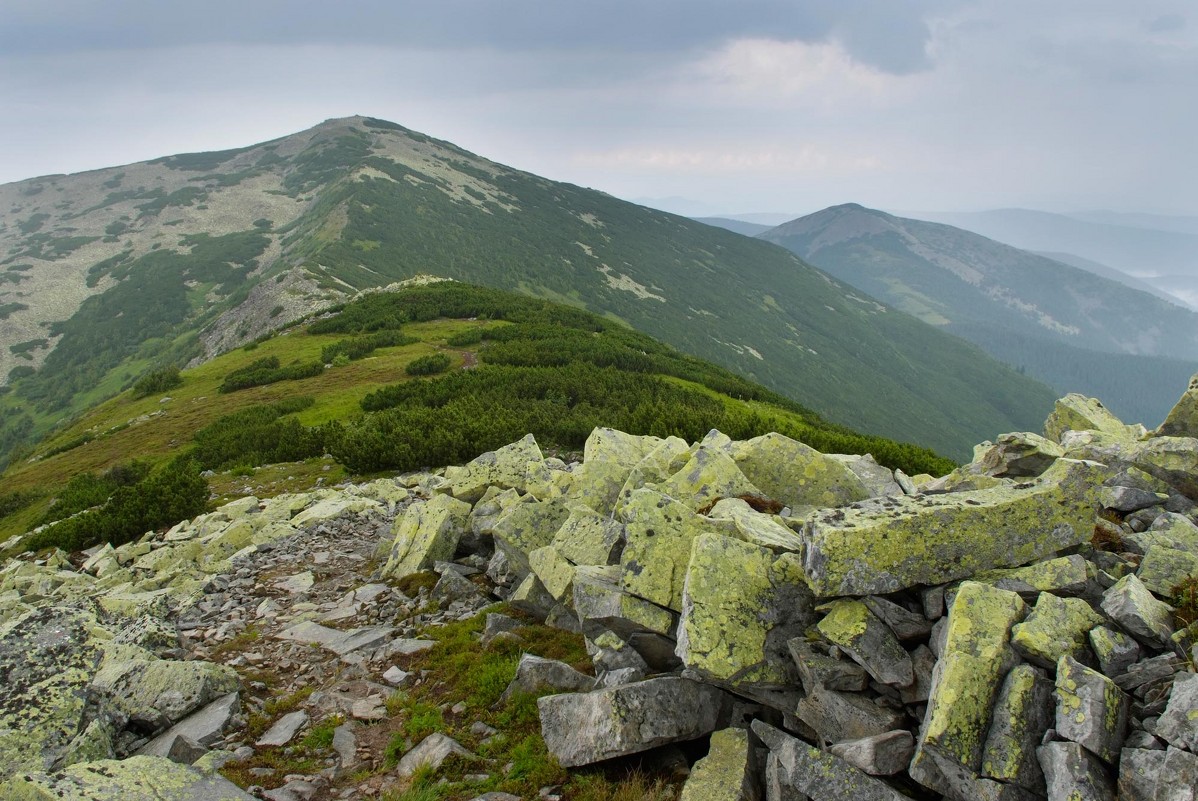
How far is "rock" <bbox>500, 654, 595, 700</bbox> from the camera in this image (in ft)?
29.4

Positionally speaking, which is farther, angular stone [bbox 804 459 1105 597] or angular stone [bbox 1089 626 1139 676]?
angular stone [bbox 804 459 1105 597]

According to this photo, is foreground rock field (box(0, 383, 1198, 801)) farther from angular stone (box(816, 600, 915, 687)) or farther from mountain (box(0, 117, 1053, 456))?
mountain (box(0, 117, 1053, 456))

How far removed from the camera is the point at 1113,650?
5699mm

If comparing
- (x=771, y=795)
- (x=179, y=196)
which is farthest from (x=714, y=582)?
(x=179, y=196)

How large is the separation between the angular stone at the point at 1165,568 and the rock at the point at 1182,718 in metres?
2.04

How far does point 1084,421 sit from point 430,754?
15.7 meters

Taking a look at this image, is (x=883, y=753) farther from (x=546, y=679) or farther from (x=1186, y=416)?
(x=1186, y=416)

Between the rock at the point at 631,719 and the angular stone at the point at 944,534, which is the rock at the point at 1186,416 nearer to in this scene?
the angular stone at the point at 944,534

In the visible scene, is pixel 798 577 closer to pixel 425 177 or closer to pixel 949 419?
pixel 425 177

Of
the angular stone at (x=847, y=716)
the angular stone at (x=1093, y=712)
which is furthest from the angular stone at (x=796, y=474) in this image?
the angular stone at (x=1093, y=712)

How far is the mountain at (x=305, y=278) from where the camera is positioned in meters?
91.6

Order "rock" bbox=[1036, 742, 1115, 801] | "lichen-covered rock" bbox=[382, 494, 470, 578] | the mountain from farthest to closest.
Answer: the mountain
"lichen-covered rock" bbox=[382, 494, 470, 578]
"rock" bbox=[1036, 742, 1115, 801]

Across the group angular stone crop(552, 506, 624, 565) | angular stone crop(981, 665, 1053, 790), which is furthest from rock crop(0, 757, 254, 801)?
angular stone crop(981, 665, 1053, 790)

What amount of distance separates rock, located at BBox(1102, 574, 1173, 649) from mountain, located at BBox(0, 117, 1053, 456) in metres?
75.6
